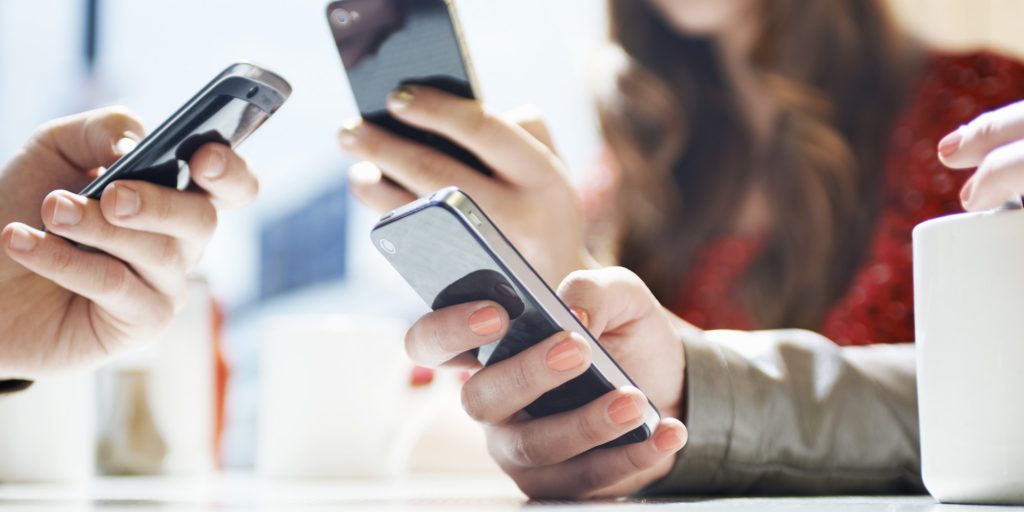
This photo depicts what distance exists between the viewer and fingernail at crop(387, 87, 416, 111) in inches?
27.3

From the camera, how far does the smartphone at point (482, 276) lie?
0.46 meters

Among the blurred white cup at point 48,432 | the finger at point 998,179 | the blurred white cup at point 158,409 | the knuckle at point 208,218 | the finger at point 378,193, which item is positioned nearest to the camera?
the finger at point 998,179

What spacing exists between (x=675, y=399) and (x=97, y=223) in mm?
401

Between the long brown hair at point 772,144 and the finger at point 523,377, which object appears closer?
the finger at point 523,377

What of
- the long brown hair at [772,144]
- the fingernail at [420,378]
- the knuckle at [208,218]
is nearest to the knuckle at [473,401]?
the knuckle at [208,218]

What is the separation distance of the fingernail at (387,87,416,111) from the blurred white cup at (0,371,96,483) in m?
0.44

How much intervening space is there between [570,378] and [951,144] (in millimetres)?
228

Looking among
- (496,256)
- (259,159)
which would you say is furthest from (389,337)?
(259,159)

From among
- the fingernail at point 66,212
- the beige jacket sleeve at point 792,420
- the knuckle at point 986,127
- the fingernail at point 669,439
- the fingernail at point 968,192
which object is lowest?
the beige jacket sleeve at point 792,420

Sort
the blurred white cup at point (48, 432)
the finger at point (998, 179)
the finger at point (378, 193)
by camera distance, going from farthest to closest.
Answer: the blurred white cup at point (48, 432), the finger at point (378, 193), the finger at point (998, 179)

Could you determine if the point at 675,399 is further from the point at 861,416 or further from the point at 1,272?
the point at 1,272

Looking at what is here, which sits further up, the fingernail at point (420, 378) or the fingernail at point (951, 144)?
the fingernail at point (951, 144)

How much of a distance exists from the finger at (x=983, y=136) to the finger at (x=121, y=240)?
48 cm

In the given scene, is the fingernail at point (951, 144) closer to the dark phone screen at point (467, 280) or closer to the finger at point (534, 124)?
the dark phone screen at point (467, 280)
